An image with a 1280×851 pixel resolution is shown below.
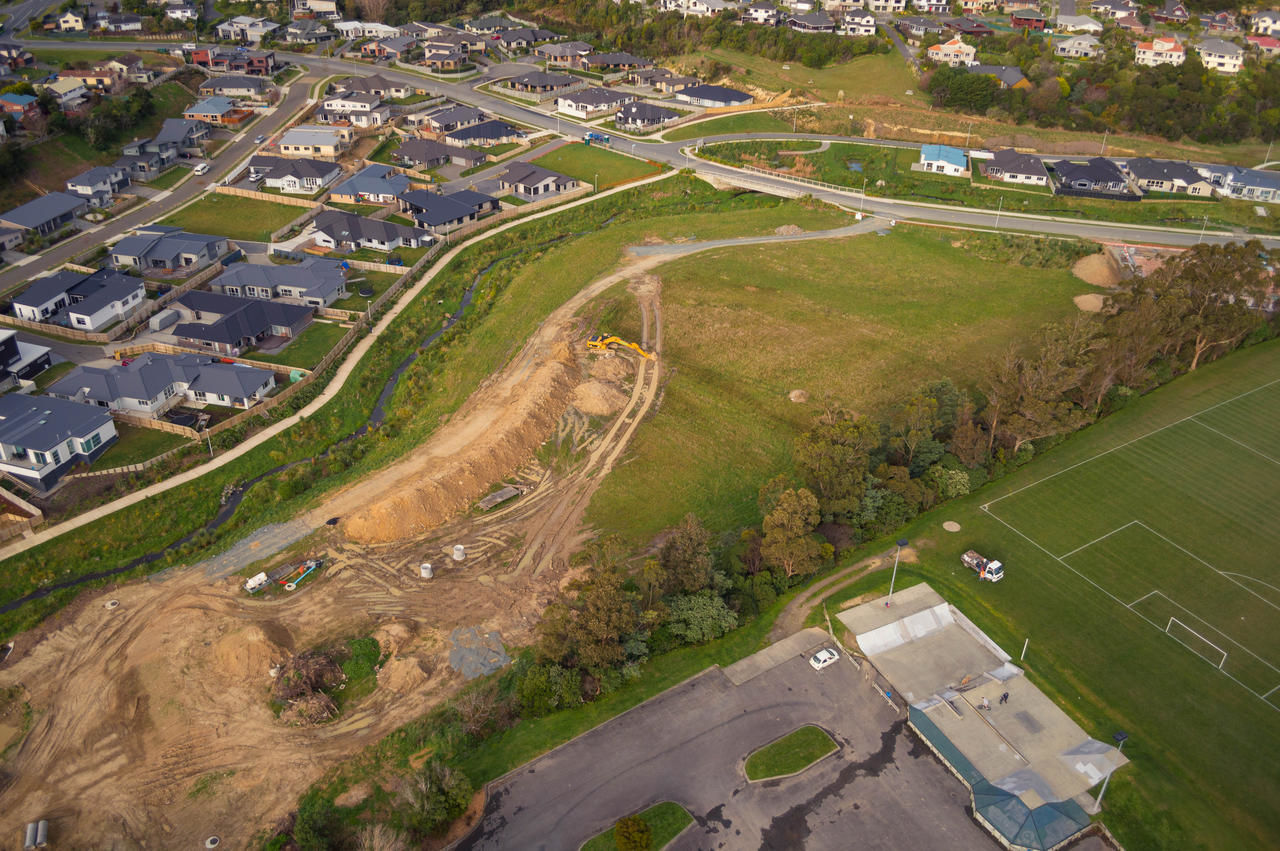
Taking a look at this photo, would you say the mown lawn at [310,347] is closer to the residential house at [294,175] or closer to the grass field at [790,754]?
the residential house at [294,175]

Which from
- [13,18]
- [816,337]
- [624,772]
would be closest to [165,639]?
[624,772]

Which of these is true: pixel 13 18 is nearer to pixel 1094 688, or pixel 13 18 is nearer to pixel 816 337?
Result: pixel 816 337

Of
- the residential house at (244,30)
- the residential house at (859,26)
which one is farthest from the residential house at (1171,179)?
the residential house at (244,30)

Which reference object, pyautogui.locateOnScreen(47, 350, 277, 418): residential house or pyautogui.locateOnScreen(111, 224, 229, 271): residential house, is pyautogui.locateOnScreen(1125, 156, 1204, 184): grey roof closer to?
pyautogui.locateOnScreen(47, 350, 277, 418): residential house

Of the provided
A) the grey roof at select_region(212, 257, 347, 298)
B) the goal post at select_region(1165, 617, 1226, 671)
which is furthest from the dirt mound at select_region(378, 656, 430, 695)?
the grey roof at select_region(212, 257, 347, 298)

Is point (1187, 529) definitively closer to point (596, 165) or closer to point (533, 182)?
point (533, 182)

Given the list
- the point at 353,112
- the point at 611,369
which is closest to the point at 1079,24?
the point at 353,112

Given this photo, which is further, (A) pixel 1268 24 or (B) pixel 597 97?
(A) pixel 1268 24
